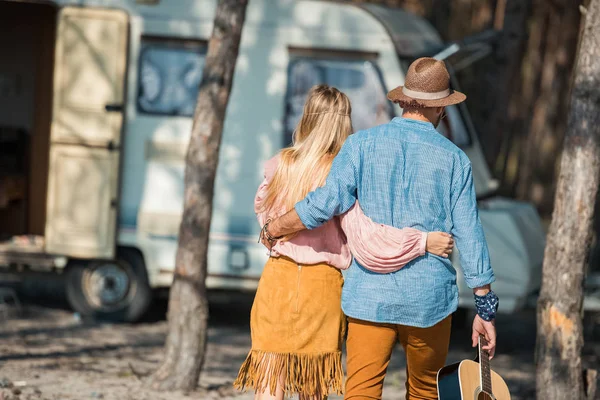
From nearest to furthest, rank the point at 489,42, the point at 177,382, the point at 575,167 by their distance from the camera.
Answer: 1. the point at 575,167
2. the point at 177,382
3. the point at 489,42

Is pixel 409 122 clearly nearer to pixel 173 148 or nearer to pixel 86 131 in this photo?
pixel 173 148

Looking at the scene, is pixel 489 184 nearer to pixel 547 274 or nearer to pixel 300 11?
pixel 300 11

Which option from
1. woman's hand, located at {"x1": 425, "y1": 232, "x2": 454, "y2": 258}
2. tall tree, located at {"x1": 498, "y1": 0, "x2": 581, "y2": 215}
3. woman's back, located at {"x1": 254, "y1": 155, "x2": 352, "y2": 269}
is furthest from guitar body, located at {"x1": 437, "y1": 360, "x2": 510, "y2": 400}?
tall tree, located at {"x1": 498, "y1": 0, "x2": 581, "y2": 215}

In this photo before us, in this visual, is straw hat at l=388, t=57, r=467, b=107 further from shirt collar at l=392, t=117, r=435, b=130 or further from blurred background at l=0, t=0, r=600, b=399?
blurred background at l=0, t=0, r=600, b=399

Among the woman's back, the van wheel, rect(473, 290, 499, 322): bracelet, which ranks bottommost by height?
the van wheel

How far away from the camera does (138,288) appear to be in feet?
27.6

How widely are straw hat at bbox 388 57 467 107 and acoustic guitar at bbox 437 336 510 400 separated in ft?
3.11

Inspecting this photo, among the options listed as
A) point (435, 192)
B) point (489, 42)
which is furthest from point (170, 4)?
point (435, 192)

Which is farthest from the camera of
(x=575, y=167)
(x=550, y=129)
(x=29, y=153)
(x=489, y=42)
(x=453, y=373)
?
(x=550, y=129)

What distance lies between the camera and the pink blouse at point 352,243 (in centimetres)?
373

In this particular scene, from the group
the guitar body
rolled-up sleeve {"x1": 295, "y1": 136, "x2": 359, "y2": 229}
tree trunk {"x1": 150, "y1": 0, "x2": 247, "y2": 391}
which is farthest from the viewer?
tree trunk {"x1": 150, "y1": 0, "x2": 247, "y2": 391}

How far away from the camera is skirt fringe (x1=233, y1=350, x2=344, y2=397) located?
4117 mm

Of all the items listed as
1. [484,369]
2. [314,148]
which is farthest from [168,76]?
[484,369]

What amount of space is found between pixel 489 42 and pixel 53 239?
410 centimetres
